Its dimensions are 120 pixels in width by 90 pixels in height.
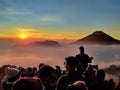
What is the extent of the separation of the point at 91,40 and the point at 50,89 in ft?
323

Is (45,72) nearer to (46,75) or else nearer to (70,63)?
(46,75)

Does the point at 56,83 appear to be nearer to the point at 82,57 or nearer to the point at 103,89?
the point at 103,89

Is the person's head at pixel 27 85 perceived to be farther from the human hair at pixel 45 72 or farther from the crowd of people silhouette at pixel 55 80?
the human hair at pixel 45 72

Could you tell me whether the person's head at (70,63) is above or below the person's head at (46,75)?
above

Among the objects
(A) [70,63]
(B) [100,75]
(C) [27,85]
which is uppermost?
(A) [70,63]

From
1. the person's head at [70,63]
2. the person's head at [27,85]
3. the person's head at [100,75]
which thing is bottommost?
the person's head at [100,75]

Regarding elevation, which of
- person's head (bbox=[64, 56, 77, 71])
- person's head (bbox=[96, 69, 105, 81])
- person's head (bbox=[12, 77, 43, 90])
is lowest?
person's head (bbox=[96, 69, 105, 81])

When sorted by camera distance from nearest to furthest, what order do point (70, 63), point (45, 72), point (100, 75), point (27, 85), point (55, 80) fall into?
point (27, 85), point (45, 72), point (55, 80), point (70, 63), point (100, 75)

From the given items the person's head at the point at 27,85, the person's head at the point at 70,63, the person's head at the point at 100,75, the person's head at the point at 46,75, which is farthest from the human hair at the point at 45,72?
the person's head at the point at 100,75

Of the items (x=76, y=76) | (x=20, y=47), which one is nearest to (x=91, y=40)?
(x=20, y=47)

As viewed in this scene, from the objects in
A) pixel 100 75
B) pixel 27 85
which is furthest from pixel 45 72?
pixel 100 75

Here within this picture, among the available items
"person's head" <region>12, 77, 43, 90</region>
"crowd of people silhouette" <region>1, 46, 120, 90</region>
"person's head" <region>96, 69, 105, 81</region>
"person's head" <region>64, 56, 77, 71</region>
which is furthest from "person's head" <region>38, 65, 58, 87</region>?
"person's head" <region>96, 69, 105, 81</region>

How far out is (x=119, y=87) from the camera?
757cm

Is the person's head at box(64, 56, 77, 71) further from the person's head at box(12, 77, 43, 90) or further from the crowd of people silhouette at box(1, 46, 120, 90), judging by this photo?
the person's head at box(12, 77, 43, 90)
